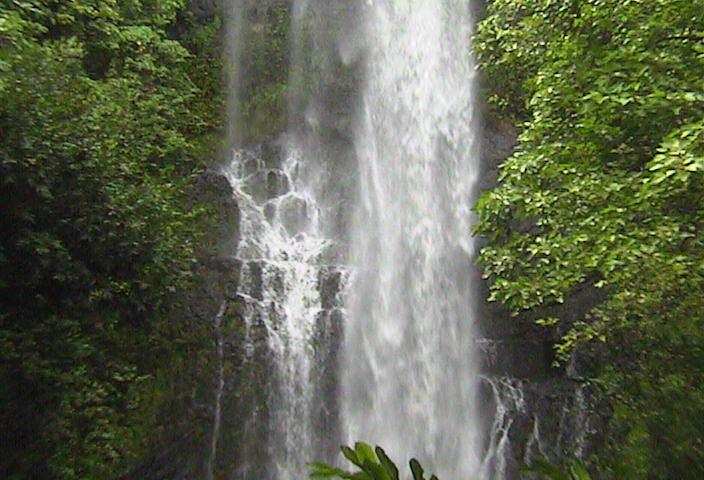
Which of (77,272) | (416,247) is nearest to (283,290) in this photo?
(416,247)

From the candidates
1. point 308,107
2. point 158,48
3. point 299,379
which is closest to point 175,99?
point 158,48

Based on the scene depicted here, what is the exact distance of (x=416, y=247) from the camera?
Result: 1211 centimetres

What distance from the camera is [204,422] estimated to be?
9.38 meters

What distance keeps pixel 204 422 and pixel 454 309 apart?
16.4 feet

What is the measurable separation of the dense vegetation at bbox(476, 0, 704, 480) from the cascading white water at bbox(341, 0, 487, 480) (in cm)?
376

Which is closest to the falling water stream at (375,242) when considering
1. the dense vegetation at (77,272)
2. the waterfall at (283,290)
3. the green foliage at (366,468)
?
the waterfall at (283,290)

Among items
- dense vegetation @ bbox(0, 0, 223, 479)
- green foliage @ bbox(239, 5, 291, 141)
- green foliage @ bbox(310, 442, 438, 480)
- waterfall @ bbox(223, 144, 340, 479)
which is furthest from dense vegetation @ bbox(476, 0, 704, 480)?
green foliage @ bbox(239, 5, 291, 141)

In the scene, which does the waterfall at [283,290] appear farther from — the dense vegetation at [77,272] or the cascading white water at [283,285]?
the dense vegetation at [77,272]

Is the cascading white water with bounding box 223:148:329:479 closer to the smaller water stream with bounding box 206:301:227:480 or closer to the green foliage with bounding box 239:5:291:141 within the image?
the smaller water stream with bounding box 206:301:227:480

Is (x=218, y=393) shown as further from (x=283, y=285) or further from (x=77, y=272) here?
(x=77, y=272)

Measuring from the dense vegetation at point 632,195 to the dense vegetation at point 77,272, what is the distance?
14.1 feet

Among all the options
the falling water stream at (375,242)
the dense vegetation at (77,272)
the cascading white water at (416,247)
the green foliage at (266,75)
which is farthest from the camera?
the green foliage at (266,75)

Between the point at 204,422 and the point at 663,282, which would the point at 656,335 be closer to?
the point at 663,282

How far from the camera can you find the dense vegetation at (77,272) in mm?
5961
